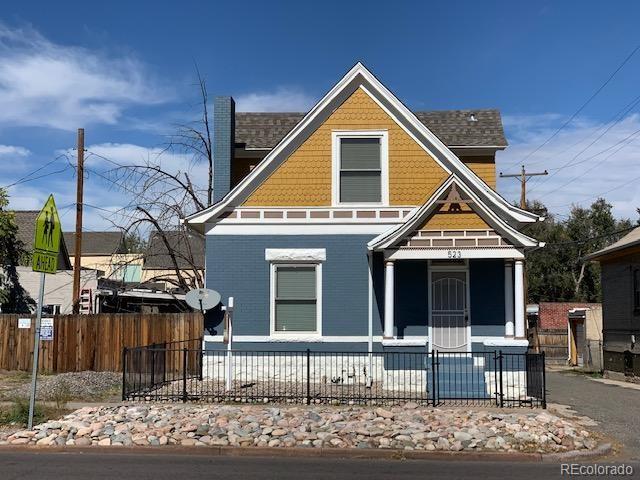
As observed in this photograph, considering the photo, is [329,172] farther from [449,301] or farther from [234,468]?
[234,468]

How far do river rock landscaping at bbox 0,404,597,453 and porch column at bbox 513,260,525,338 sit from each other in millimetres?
3756

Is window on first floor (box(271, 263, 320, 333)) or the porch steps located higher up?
window on first floor (box(271, 263, 320, 333))

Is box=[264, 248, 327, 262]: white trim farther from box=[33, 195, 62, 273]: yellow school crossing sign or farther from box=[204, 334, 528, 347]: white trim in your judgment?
box=[33, 195, 62, 273]: yellow school crossing sign

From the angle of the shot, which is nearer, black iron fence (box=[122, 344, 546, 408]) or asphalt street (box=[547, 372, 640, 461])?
asphalt street (box=[547, 372, 640, 461])

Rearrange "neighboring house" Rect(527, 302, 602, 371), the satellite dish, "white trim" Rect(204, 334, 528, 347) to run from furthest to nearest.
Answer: "neighboring house" Rect(527, 302, 602, 371)
"white trim" Rect(204, 334, 528, 347)
the satellite dish

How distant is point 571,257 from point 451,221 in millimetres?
42784

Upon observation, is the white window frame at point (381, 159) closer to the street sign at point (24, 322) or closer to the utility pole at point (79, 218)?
the street sign at point (24, 322)

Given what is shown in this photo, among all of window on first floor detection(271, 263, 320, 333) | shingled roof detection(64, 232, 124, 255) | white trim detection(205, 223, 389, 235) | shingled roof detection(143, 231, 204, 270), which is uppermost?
shingled roof detection(64, 232, 124, 255)

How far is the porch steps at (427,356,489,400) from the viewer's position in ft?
48.6

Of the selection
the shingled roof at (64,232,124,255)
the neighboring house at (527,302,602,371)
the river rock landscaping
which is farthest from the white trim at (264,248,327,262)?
the shingled roof at (64,232,124,255)

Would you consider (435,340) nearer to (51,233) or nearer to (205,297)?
(205,297)

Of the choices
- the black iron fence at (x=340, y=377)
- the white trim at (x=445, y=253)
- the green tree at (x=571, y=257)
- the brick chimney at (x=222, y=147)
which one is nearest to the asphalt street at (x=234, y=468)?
the black iron fence at (x=340, y=377)

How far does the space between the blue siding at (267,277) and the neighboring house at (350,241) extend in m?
0.03

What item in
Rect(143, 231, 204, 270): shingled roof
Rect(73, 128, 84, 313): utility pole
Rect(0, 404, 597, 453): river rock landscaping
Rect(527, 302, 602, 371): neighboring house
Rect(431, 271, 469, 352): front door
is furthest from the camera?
Rect(527, 302, 602, 371): neighboring house
